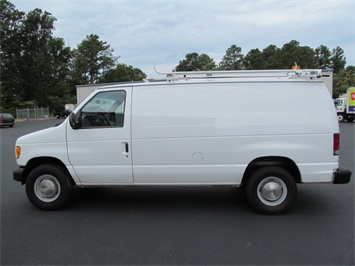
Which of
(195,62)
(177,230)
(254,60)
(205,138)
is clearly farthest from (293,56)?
(177,230)

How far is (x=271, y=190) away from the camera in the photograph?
505cm

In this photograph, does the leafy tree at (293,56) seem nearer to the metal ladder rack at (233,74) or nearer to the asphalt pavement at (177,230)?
the metal ladder rack at (233,74)

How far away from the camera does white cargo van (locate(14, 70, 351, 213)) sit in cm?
492

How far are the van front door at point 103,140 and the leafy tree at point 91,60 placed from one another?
2819 inches

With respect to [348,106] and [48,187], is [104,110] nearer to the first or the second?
[48,187]

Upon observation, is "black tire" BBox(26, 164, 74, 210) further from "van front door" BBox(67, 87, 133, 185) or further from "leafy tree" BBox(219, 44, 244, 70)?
"leafy tree" BBox(219, 44, 244, 70)

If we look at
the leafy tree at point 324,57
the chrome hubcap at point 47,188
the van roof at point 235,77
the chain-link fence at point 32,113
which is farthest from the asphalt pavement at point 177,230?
the leafy tree at point 324,57

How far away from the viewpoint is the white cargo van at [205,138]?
16.1 ft

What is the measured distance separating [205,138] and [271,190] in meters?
1.32

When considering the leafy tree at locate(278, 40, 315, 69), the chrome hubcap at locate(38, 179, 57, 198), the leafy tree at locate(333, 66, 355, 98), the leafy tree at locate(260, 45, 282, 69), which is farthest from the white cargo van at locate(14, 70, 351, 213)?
the leafy tree at locate(260, 45, 282, 69)

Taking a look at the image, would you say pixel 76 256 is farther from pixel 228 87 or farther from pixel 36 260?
pixel 228 87

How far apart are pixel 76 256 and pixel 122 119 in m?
2.17

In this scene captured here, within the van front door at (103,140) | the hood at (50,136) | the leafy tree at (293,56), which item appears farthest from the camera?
the leafy tree at (293,56)

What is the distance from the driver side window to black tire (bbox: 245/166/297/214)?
2.37 m
